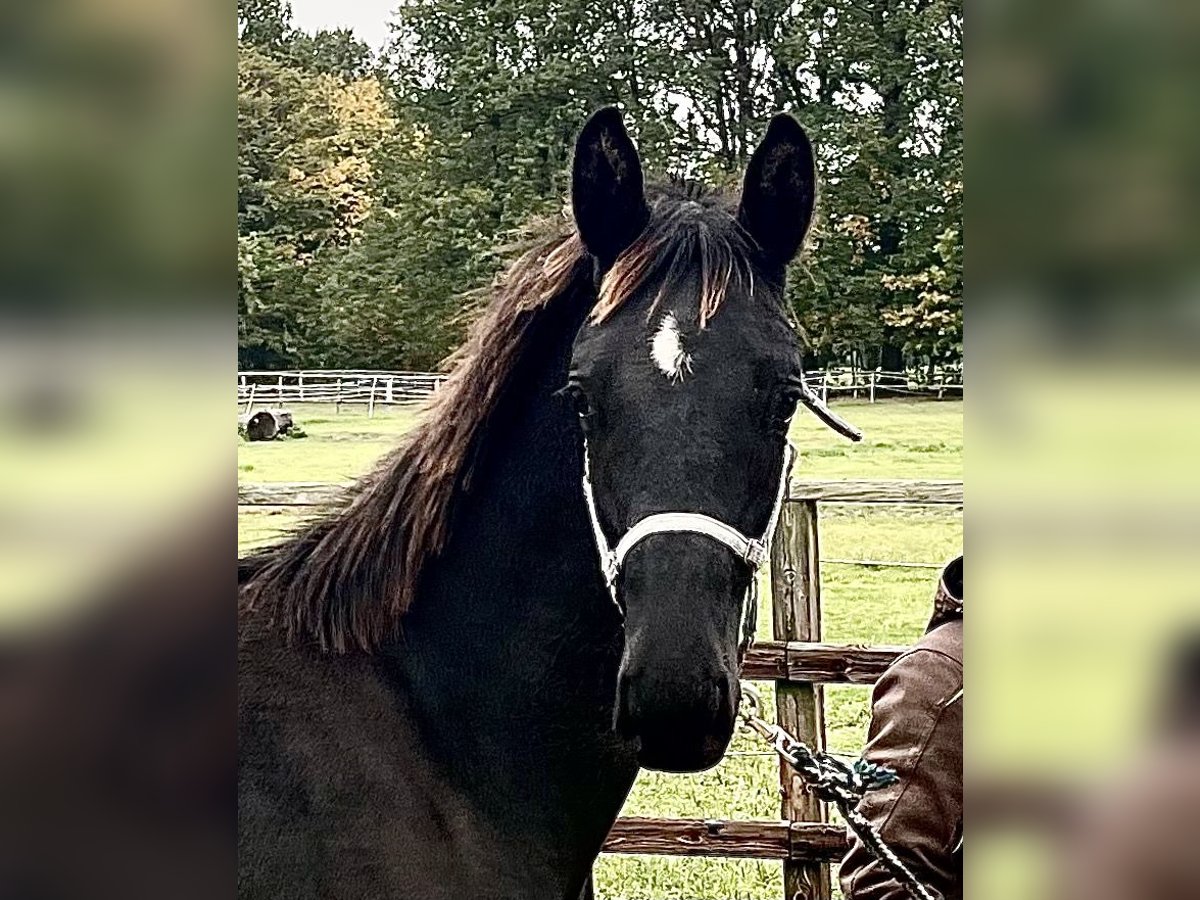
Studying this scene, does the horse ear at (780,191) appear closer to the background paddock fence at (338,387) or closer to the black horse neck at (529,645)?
the black horse neck at (529,645)

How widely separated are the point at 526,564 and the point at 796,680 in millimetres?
2132

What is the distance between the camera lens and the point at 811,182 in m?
1.47

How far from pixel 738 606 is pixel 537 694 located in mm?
346

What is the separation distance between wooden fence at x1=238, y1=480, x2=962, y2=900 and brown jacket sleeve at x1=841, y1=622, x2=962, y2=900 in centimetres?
193

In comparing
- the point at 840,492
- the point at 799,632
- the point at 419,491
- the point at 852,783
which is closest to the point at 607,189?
the point at 419,491

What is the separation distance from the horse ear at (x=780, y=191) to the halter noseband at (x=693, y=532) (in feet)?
1.00

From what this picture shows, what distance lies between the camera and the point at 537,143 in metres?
2.36

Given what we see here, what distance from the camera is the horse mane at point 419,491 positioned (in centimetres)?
148

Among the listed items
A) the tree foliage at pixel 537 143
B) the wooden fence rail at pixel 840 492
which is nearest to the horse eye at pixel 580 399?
the tree foliage at pixel 537 143

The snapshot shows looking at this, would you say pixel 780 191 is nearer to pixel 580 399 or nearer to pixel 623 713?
pixel 580 399

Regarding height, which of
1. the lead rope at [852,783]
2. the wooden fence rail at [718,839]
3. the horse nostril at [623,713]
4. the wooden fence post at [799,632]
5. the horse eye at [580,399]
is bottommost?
the wooden fence rail at [718,839]
